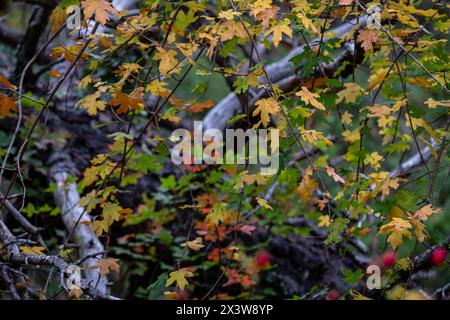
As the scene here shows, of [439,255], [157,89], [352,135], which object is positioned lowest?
[439,255]

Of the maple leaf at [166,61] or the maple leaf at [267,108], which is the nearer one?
the maple leaf at [267,108]

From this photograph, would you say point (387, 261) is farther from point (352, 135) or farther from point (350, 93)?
point (350, 93)

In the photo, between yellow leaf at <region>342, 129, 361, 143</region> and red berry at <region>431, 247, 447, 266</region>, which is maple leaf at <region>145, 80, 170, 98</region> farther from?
red berry at <region>431, 247, 447, 266</region>

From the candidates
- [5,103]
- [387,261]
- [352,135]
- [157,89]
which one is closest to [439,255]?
[387,261]

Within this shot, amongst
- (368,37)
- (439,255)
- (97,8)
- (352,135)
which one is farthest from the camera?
(352,135)

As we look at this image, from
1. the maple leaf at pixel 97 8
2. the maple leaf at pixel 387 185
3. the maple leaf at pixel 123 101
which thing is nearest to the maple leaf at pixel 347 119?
the maple leaf at pixel 387 185

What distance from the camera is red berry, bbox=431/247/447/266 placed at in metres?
2.62

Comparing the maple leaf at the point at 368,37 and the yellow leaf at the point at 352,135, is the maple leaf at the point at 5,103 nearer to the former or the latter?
the maple leaf at the point at 368,37

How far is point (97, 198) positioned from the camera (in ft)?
8.90

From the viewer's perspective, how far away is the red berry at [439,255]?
8.59 ft

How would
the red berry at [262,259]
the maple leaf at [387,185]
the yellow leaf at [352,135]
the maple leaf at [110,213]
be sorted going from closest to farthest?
the maple leaf at [387,185]
the maple leaf at [110,213]
the yellow leaf at [352,135]
the red berry at [262,259]

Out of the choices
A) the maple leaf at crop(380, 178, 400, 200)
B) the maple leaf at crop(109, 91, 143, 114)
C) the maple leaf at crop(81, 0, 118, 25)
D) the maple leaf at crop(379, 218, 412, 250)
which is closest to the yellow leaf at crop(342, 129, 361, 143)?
the maple leaf at crop(380, 178, 400, 200)

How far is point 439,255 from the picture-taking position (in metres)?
2.69
